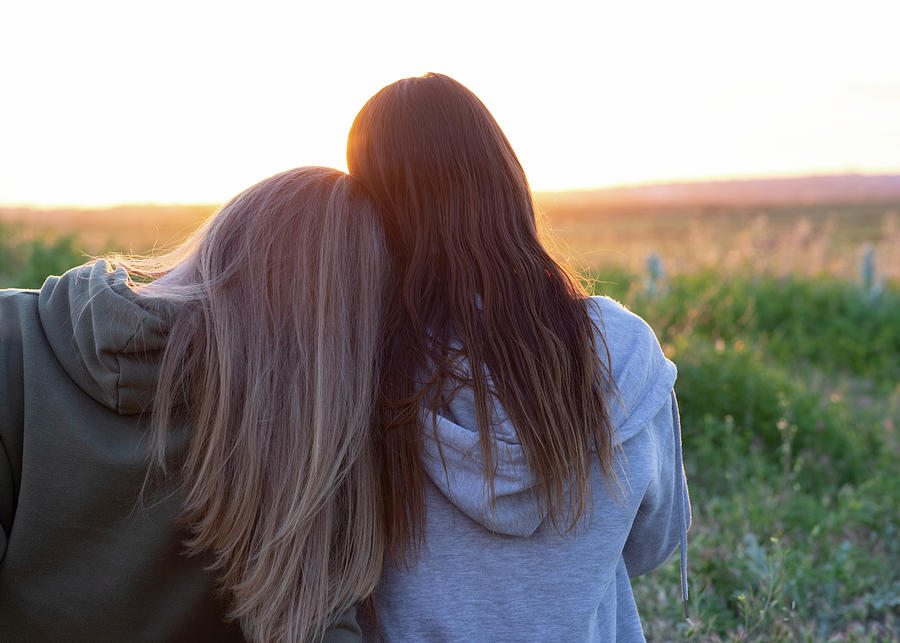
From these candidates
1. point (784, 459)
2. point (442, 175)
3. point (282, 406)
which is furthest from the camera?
point (784, 459)

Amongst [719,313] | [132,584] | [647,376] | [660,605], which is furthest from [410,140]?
[719,313]

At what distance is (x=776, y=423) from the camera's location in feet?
14.3

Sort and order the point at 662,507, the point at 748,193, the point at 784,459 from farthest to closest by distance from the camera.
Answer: the point at 748,193 → the point at 784,459 → the point at 662,507

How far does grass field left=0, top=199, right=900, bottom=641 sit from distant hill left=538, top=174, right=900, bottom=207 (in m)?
47.8

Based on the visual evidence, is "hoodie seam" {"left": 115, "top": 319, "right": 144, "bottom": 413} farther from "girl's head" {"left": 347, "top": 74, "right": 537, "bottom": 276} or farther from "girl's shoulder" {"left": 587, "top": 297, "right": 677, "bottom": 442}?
"girl's shoulder" {"left": 587, "top": 297, "right": 677, "bottom": 442}

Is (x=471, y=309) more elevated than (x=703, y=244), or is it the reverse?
(x=471, y=309)

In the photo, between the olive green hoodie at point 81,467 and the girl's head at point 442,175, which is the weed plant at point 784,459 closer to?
the girl's head at point 442,175

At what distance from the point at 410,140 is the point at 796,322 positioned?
616 centimetres

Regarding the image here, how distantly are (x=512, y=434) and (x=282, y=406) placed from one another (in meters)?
0.44

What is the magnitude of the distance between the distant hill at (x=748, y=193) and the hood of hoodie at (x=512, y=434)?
53.8 meters

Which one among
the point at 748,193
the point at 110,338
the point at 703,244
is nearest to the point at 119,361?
the point at 110,338

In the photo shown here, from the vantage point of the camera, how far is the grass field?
276 cm

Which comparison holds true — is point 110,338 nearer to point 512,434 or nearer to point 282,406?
point 282,406

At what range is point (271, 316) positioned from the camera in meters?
1.43
